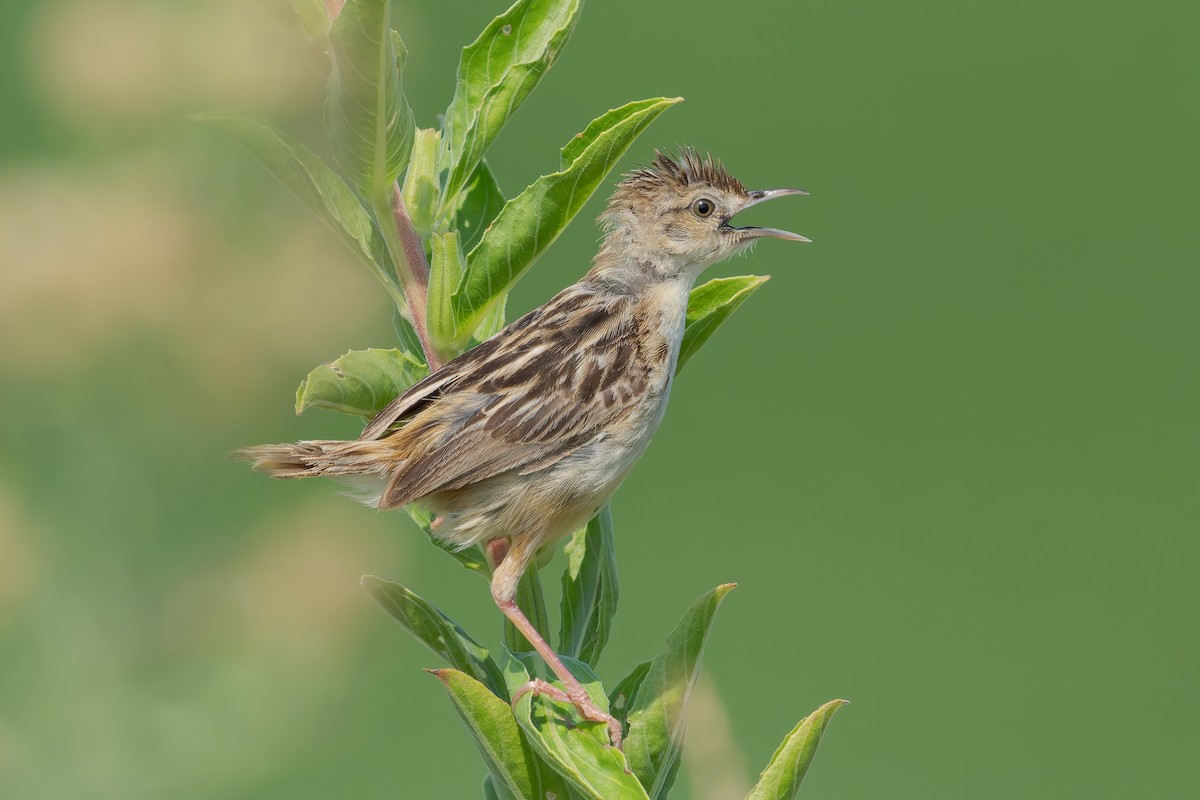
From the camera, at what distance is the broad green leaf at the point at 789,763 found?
83 centimetres

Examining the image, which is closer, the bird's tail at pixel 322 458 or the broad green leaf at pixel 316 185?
the broad green leaf at pixel 316 185

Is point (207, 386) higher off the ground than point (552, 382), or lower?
higher

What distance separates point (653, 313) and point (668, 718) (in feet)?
1.22

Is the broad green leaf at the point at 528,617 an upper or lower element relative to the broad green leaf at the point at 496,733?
upper

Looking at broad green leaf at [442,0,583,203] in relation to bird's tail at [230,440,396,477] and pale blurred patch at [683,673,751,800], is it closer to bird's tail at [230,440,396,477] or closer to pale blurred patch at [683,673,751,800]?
bird's tail at [230,440,396,477]

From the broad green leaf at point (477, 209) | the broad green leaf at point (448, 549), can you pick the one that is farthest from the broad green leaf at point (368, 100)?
the broad green leaf at point (448, 549)

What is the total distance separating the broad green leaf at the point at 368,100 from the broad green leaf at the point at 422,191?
0.11 feet

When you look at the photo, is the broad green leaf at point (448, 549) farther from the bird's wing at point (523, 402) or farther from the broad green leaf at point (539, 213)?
the broad green leaf at point (539, 213)

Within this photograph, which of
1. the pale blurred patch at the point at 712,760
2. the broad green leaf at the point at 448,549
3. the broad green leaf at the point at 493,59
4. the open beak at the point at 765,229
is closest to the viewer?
the pale blurred patch at the point at 712,760

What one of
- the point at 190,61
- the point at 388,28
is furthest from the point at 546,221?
the point at 190,61

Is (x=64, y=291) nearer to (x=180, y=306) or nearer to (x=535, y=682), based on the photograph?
(x=180, y=306)

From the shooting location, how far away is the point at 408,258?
0.92 meters

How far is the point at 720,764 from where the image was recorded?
0.77 metres

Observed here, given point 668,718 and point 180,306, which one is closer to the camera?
point 668,718
